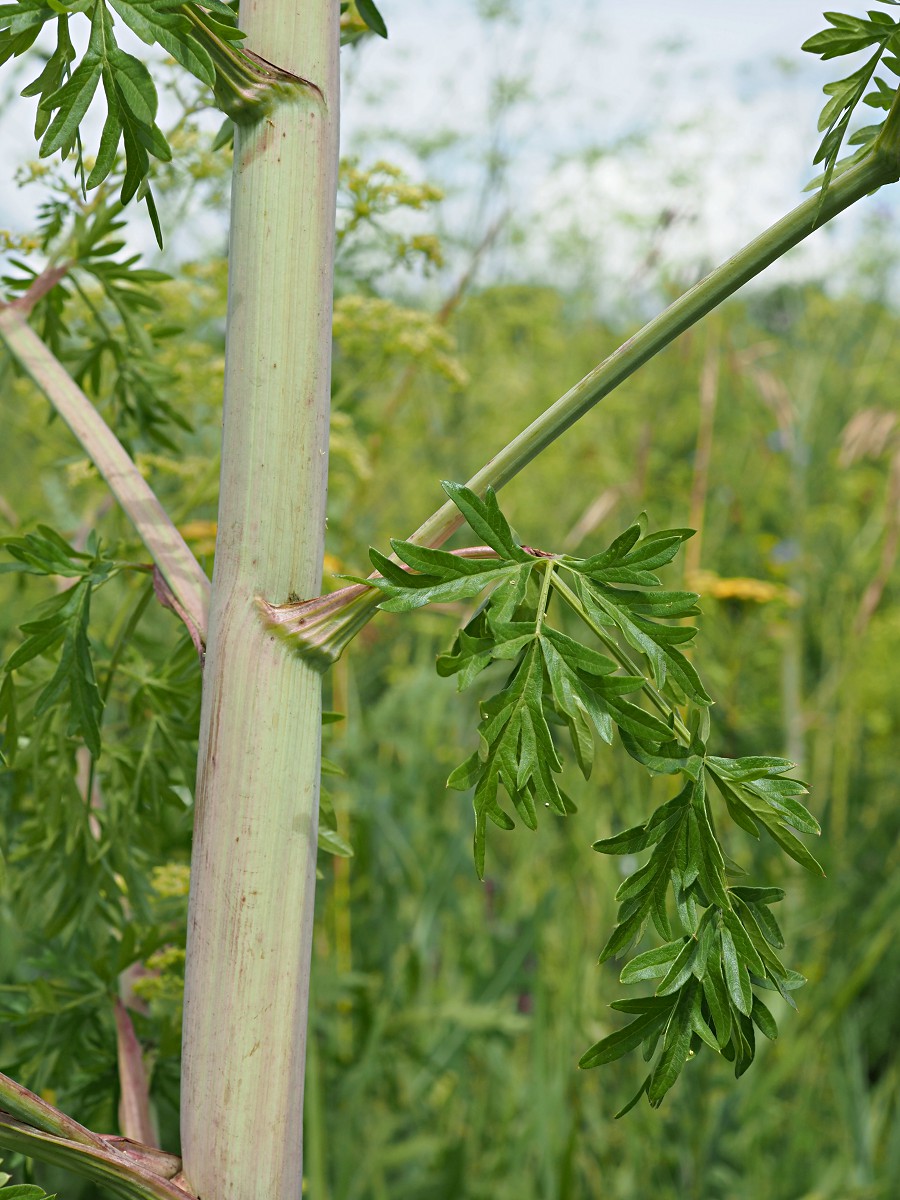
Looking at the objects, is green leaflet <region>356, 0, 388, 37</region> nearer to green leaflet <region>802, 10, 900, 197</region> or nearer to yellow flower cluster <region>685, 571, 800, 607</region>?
green leaflet <region>802, 10, 900, 197</region>

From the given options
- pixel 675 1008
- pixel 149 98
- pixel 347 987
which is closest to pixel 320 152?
pixel 149 98

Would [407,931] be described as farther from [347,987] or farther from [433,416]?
[433,416]

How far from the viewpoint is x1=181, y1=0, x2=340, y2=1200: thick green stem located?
0.49 m

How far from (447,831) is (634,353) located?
5.74 ft

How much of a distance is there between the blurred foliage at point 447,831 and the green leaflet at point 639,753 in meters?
0.24

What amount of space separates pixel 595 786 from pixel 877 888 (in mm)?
842

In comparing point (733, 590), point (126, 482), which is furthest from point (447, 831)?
point (126, 482)

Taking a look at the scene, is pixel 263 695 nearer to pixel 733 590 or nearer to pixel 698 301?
pixel 698 301

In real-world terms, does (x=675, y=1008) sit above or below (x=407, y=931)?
above

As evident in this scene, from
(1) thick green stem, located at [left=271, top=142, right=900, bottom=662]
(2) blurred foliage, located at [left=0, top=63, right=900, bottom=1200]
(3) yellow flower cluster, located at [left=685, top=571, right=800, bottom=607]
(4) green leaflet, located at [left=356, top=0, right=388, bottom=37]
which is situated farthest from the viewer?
(3) yellow flower cluster, located at [left=685, top=571, right=800, bottom=607]

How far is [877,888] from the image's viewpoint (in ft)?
8.32

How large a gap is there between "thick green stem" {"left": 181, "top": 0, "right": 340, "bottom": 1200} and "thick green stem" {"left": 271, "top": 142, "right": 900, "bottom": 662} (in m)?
0.02

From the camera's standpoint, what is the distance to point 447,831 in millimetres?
2129

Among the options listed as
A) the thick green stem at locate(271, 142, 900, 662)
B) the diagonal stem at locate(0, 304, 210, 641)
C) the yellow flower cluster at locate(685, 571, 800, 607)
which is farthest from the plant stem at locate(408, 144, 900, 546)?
the yellow flower cluster at locate(685, 571, 800, 607)
